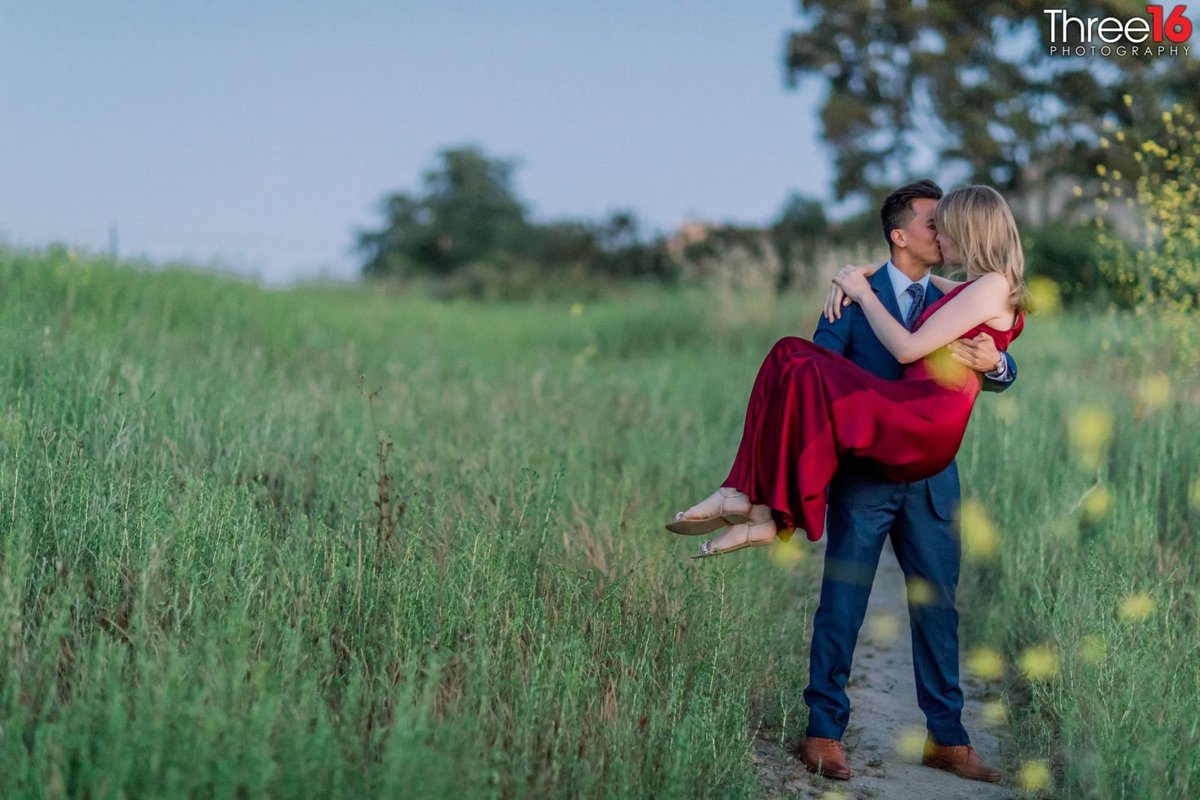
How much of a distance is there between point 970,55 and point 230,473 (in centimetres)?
2500

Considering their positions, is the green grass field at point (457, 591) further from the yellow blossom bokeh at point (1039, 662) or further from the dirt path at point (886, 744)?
the dirt path at point (886, 744)

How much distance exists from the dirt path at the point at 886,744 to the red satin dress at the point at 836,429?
3.10 feet

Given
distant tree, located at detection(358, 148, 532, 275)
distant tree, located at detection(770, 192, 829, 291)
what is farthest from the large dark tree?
distant tree, located at detection(358, 148, 532, 275)

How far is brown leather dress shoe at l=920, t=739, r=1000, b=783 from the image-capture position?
407 centimetres

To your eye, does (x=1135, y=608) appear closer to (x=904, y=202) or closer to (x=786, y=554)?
(x=904, y=202)

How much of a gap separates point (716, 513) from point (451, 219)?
41464 millimetres

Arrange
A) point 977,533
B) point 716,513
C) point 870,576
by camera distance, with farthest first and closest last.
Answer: point 977,533 < point 870,576 < point 716,513

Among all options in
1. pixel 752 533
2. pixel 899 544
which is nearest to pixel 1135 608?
pixel 899 544

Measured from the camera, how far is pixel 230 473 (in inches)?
211

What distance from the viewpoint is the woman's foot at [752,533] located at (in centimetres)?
371

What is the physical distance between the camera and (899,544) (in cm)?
405

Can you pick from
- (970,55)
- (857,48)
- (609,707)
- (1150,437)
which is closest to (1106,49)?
(970,55)

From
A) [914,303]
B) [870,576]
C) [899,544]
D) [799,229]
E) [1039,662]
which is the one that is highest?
[799,229]

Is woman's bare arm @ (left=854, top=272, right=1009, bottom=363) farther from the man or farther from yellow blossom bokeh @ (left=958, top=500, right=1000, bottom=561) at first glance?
yellow blossom bokeh @ (left=958, top=500, right=1000, bottom=561)
